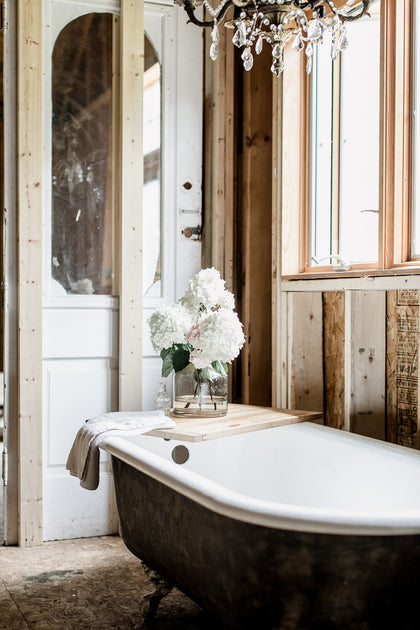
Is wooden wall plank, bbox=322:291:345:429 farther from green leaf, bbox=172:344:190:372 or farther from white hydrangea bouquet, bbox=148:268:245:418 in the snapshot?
green leaf, bbox=172:344:190:372

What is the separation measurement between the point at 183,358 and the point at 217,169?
1.14m

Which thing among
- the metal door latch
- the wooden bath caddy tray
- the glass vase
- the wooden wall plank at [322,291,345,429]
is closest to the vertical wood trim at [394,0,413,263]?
the wooden wall plank at [322,291,345,429]

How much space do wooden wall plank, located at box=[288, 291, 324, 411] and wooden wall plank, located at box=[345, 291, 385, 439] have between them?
24 cm

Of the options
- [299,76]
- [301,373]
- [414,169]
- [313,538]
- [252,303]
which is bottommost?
[313,538]

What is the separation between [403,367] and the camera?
7.88ft

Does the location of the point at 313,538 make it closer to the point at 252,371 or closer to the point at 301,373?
the point at 301,373

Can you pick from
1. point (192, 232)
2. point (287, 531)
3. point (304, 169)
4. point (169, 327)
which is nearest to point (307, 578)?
point (287, 531)

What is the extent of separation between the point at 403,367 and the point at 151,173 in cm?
162

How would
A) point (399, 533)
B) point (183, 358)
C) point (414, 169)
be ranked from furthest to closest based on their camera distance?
point (183, 358)
point (414, 169)
point (399, 533)

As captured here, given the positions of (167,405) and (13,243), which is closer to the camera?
(167,405)

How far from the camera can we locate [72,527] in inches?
125

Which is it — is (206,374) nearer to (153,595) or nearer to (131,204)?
(153,595)

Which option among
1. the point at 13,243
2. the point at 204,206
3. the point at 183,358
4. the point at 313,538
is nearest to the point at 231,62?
the point at 204,206

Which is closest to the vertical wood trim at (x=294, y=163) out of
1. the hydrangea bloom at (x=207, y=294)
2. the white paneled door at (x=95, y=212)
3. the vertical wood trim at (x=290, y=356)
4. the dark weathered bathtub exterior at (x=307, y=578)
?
the vertical wood trim at (x=290, y=356)
